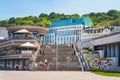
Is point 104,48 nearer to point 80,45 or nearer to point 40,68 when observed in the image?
point 80,45

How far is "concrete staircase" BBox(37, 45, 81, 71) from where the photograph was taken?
50875 millimetres

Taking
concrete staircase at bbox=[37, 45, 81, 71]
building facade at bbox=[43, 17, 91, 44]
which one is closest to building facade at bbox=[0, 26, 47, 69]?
concrete staircase at bbox=[37, 45, 81, 71]

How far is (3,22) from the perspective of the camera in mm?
168750

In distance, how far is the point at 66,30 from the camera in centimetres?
12569

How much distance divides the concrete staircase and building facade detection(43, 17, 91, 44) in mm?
52333

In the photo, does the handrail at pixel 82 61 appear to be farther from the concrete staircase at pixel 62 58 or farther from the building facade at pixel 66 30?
the building facade at pixel 66 30

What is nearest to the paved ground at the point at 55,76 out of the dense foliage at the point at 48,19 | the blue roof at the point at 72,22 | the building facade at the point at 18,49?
the building facade at the point at 18,49

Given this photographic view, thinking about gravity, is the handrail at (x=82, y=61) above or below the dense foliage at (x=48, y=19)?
below

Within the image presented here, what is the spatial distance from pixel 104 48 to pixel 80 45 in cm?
646

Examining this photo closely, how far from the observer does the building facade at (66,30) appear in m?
120

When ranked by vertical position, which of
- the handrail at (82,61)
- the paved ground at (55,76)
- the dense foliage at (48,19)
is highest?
the dense foliage at (48,19)

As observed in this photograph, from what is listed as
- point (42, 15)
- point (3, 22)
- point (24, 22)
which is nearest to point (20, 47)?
point (24, 22)

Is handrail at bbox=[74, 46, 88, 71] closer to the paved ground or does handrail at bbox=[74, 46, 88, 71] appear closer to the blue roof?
the paved ground

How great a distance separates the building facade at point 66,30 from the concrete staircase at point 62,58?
5233cm
